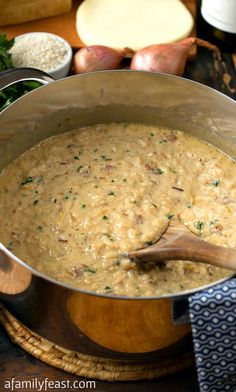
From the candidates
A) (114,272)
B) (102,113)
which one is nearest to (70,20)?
(102,113)

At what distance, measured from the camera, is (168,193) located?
6.21ft

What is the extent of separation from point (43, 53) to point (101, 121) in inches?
19.3

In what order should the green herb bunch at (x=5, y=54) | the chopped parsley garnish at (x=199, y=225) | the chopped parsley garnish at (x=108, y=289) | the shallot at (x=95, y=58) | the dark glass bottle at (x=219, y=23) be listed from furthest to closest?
the dark glass bottle at (x=219, y=23)
the shallot at (x=95, y=58)
the green herb bunch at (x=5, y=54)
the chopped parsley garnish at (x=199, y=225)
the chopped parsley garnish at (x=108, y=289)

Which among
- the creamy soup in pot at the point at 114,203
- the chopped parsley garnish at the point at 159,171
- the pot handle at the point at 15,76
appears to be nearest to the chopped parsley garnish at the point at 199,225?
the creamy soup in pot at the point at 114,203

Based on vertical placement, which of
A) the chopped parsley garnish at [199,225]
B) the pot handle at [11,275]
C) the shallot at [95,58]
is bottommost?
the chopped parsley garnish at [199,225]

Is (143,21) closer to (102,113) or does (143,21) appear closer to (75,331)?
(102,113)

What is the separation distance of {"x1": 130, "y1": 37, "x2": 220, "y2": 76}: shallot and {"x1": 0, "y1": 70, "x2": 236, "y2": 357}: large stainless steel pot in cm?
32

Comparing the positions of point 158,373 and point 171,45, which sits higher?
point 171,45

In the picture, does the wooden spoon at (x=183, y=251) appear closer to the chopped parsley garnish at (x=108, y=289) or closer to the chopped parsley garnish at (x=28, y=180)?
the chopped parsley garnish at (x=108, y=289)

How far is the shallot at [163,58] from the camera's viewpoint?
2.38 meters

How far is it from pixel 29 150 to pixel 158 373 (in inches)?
34.1

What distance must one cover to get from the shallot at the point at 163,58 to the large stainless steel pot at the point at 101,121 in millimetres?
325

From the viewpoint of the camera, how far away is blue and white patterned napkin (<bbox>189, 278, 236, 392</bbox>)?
1349 millimetres

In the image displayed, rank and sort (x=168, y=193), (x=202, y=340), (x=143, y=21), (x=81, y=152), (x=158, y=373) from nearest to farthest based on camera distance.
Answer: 1. (x=202, y=340)
2. (x=158, y=373)
3. (x=168, y=193)
4. (x=81, y=152)
5. (x=143, y=21)
